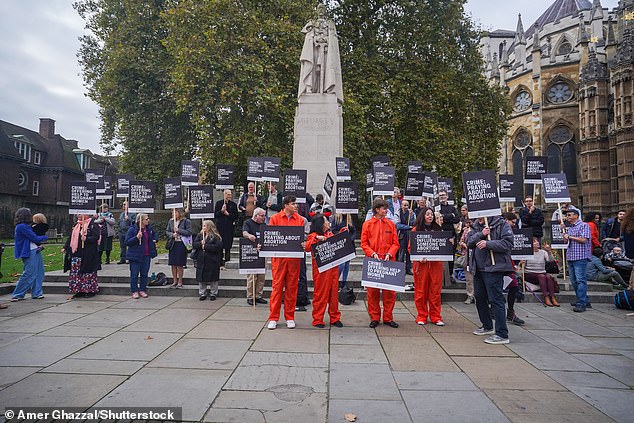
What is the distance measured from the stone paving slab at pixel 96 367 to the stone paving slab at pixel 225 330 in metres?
1.32

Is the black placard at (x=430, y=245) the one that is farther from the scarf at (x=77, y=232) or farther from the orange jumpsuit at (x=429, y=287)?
the scarf at (x=77, y=232)

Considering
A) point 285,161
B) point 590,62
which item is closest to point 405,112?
point 285,161

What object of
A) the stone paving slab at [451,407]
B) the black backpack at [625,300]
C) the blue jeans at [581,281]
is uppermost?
the blue jeans at [581,281]

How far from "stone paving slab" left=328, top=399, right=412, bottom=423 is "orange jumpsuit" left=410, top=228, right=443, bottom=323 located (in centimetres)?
345

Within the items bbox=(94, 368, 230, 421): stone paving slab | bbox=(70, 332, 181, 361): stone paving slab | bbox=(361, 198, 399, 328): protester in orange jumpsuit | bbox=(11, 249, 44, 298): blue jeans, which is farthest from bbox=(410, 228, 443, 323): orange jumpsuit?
bbox=(11, 249, 44, 298): blue jeans

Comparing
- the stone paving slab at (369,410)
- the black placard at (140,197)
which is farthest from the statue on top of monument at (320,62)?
the stone paving slab at (369,410)

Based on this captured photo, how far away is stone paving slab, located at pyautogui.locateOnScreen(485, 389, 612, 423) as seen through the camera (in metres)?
3.61

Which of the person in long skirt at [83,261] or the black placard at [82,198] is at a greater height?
the black placard at [82,198]

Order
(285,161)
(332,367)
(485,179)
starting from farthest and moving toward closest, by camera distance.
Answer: (285,161) < (485,179) < (332,367)

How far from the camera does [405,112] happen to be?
906 inches

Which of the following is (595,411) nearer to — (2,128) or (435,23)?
(435,23)

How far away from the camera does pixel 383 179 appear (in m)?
10.1

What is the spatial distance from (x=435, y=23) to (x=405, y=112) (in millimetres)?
5445

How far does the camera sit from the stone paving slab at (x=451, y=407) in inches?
141
